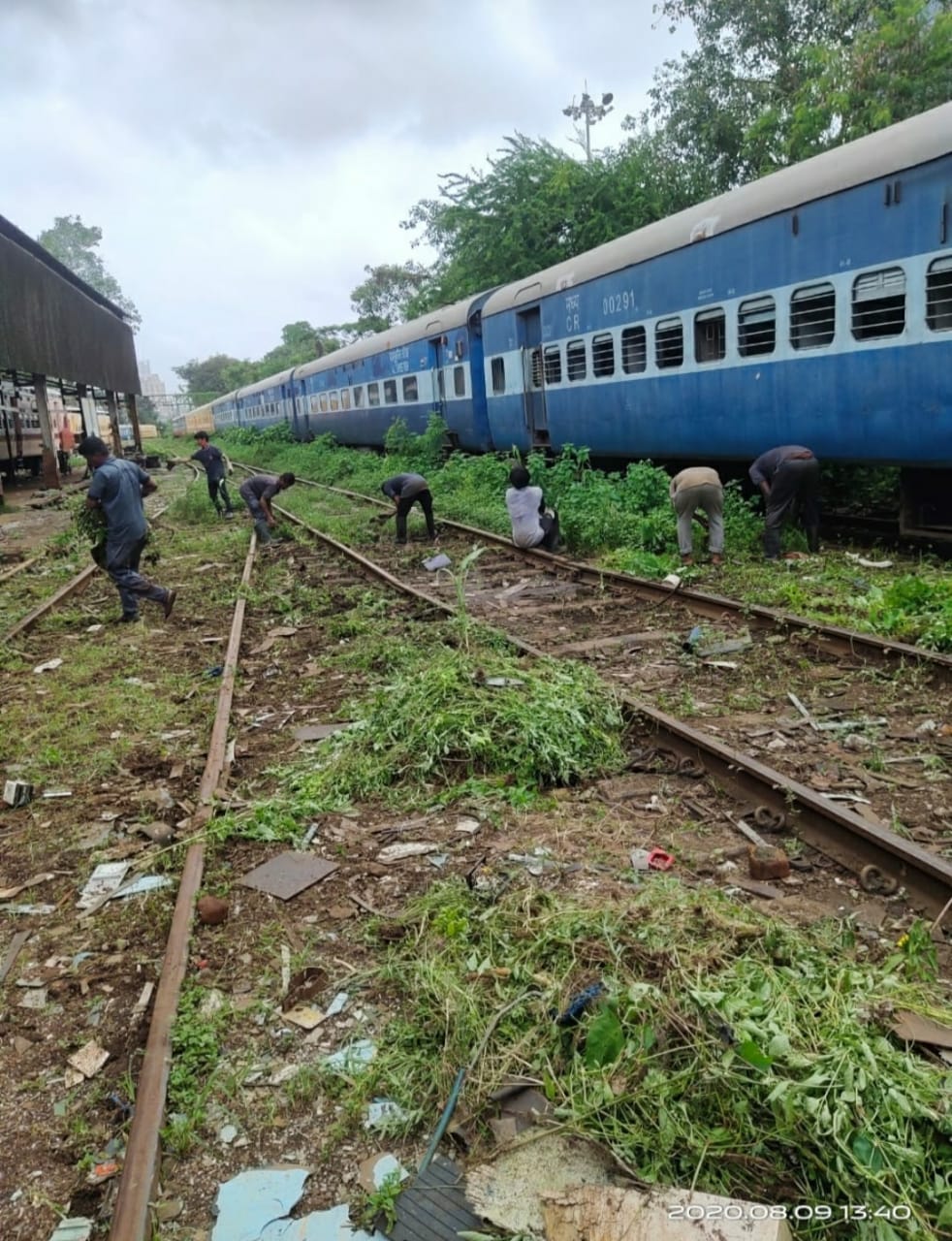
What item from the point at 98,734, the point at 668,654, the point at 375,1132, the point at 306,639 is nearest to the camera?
the point at 375,1132

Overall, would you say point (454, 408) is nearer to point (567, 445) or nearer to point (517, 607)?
point (567, 445)

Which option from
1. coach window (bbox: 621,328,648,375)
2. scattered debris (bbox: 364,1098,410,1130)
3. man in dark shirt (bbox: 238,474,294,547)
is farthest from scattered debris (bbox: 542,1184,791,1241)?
man in dark shirt (bbox: 238,474,294,547)

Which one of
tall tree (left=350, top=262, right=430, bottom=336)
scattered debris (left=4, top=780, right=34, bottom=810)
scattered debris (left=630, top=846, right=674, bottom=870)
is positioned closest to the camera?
scattered debris (left=630, top=846, right=674, bottom=870)

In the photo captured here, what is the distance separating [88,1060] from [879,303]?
8424 millimetres

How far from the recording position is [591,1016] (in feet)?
8.23

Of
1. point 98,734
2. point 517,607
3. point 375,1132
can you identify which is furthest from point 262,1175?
point 517,607

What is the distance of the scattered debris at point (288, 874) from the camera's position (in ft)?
12.2

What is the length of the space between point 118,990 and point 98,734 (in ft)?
9.73

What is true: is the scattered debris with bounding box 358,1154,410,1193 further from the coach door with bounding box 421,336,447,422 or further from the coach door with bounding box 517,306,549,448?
the coach door with bounding box 421,336,447,422

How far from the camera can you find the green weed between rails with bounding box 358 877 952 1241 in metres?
2.03

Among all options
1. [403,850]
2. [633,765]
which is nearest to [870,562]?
[633,765]

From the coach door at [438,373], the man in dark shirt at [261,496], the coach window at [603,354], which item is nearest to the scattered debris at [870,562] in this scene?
the coach window at [603,354]

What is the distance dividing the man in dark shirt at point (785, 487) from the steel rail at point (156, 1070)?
6.34 m

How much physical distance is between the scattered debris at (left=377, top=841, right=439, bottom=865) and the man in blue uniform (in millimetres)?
5649
